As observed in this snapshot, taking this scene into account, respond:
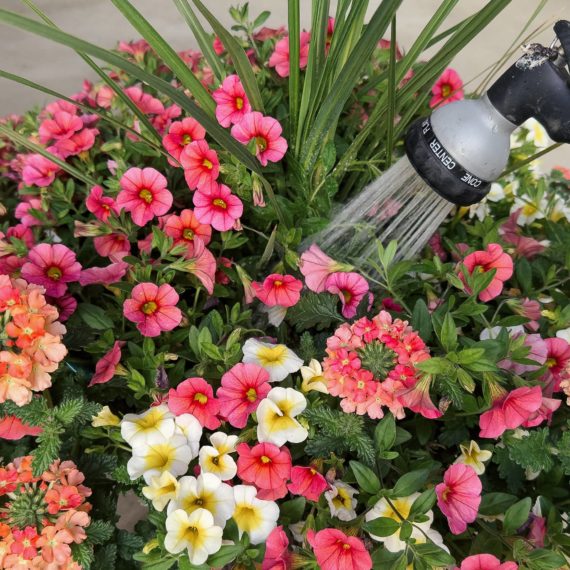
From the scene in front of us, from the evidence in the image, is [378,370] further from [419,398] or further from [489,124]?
[489,124]

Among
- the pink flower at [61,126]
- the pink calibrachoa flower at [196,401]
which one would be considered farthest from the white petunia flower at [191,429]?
the pink flower at [61,126]

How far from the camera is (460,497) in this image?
1.43 ft

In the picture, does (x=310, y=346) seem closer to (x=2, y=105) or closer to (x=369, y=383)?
(x=369, y=383)

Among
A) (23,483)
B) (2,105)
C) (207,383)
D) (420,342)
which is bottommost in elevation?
(2,105)

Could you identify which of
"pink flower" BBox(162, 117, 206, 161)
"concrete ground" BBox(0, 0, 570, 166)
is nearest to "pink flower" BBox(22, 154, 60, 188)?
"pink flower" BBox(162, 117, 206, 161)

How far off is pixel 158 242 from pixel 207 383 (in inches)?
5.2

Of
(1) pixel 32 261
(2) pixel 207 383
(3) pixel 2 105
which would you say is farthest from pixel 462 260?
(3) pixel 2 105

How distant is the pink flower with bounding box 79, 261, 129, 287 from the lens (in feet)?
1.78

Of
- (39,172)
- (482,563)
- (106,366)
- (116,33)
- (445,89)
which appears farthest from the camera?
(116,33)

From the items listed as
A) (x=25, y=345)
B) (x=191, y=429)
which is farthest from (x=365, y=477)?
(x=25, y=345)

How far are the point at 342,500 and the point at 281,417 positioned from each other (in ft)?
0.26

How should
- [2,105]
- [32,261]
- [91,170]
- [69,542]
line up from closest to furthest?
[69,542], [32,261], [91,170], [2,105]

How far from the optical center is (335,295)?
21.6 inches

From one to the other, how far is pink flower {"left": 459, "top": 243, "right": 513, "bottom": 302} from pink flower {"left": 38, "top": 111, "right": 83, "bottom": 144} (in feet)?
1.35
